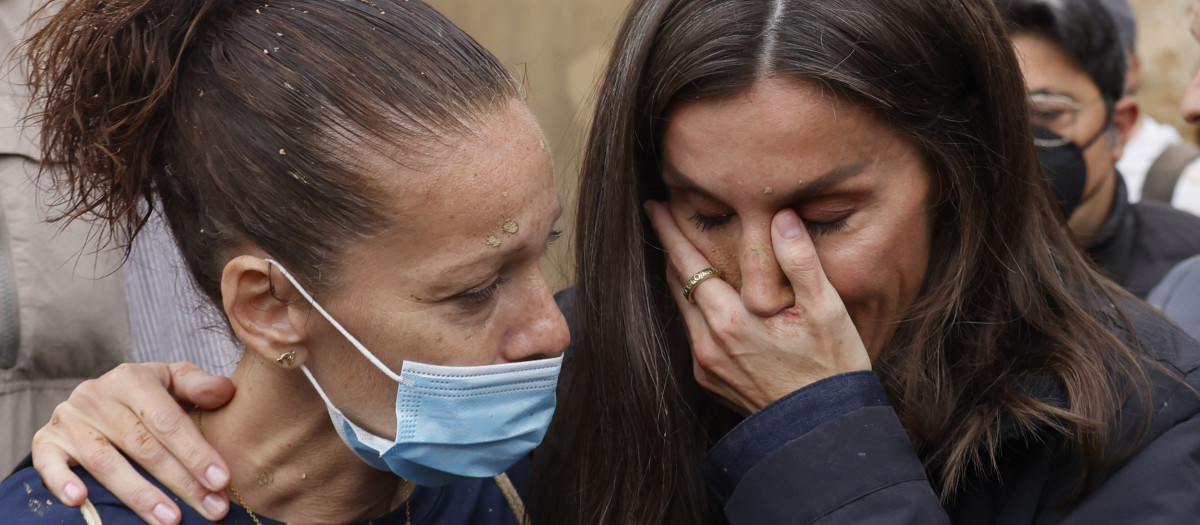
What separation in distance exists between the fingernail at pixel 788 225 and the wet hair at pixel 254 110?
0.62 metres

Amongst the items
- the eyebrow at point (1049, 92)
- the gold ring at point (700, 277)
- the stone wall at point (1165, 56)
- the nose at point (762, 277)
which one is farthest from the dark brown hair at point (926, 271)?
the stone wall at point (1165, 56)

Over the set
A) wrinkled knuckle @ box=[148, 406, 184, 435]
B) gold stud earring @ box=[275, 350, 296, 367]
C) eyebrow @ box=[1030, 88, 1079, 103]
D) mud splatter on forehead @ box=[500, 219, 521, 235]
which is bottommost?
wrinkled knuckle @ box=[148, 406, 184, 435]

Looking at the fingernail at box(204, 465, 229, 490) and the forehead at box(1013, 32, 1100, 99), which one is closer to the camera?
the fingernail at box(204, 465, 229, 490)

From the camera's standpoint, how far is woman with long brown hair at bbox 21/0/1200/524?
197 centimetres

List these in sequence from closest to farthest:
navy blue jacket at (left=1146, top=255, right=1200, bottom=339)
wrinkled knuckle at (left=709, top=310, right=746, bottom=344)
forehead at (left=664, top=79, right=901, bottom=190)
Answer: forehead at (left=664, top=79, right=901, bottom=190)
wrinkled knuckle at (left=709, top=310, right=746, bottom=344)
navy blue jacket at (left=1146, top=255, right=1200, bottom=339)

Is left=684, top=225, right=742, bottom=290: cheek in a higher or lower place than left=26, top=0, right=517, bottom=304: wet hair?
lower

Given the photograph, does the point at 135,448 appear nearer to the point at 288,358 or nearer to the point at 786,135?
the point at 288,358

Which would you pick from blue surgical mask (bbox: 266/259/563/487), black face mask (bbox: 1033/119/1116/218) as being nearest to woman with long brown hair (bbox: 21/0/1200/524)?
blue surgical mask (bbox: 266/259/563/487)

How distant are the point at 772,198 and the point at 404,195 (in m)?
0.74

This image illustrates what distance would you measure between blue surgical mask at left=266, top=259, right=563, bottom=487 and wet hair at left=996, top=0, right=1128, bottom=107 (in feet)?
7.76

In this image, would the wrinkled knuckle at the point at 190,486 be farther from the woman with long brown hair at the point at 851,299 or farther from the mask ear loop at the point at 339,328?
the woman with long brown hair at the point at 851,299

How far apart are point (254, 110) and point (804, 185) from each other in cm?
106

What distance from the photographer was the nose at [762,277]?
2.12m

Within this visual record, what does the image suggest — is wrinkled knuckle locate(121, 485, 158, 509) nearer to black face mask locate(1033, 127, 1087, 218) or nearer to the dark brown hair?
the dark brown hair
